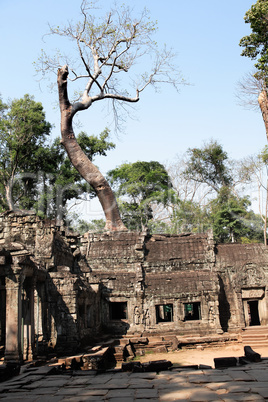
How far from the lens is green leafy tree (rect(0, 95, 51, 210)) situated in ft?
81.2

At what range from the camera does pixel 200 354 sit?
12461 millimetres

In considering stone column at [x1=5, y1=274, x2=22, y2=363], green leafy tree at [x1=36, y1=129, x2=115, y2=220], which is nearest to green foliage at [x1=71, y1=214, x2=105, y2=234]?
green leafy tree at [x1=36, y1=129, x2=115, y2=220]

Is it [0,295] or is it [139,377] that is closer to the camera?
[139,377]

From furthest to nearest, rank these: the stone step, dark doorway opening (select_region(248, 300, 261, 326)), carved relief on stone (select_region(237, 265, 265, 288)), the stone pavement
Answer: dark doorway opening (select_region(248, 300, 261, 326)) < carved relief on stone (select_region(237, 265, 265, 288)) < the stone step < the stone pavement

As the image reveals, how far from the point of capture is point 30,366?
8164 millimetres

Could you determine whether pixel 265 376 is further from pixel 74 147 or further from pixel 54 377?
pixel 74 147

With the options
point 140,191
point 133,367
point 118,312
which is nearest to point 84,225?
point 140,191

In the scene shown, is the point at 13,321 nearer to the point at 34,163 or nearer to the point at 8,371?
the point at 8,371

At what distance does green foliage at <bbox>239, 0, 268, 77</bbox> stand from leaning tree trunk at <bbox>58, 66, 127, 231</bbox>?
10.3 m

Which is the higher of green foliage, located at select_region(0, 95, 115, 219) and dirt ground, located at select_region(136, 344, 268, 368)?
green foliage, located at select_region(0, 95, 115, 219)

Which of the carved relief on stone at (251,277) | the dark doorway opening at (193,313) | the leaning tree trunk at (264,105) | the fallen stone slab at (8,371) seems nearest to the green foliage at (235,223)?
the dark doorway opening at (193,313)

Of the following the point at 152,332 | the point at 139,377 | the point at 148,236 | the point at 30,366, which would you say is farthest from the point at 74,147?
the point at 139,377

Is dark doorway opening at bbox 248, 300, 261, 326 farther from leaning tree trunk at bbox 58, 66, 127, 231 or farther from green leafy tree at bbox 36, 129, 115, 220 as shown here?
green leafy tree at bbox 36, 129, 115, 220

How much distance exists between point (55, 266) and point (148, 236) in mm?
5965
